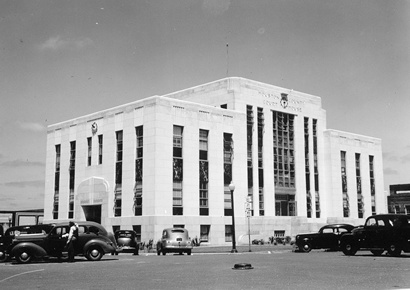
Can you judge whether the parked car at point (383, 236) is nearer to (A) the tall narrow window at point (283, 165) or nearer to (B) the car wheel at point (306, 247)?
(B) the car wheel at point (306, 247)

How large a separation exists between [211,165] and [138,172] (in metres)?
7.76

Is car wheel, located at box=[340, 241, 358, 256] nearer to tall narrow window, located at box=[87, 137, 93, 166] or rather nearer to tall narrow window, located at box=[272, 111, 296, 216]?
tall narrow window, located at box=[272, 111, 296, 216]

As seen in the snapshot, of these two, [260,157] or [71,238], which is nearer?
[71,238]

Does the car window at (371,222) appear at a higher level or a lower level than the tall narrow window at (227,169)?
lower

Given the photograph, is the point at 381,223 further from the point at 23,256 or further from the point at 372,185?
the point at 372,185

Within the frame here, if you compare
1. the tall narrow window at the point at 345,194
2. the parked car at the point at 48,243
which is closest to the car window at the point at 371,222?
the parked car at the point at 48,243

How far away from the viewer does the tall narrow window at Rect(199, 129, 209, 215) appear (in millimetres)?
53375

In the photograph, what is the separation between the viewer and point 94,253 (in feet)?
80.2

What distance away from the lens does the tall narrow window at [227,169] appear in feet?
182

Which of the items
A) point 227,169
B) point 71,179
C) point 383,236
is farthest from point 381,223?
point 71,179

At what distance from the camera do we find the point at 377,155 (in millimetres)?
74375

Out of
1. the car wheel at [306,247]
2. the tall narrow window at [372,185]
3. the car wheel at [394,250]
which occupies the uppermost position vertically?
the tall narrow window at [372,185]

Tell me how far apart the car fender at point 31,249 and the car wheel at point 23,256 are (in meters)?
0.15

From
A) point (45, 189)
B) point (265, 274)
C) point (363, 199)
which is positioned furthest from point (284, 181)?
point (265, 274)
